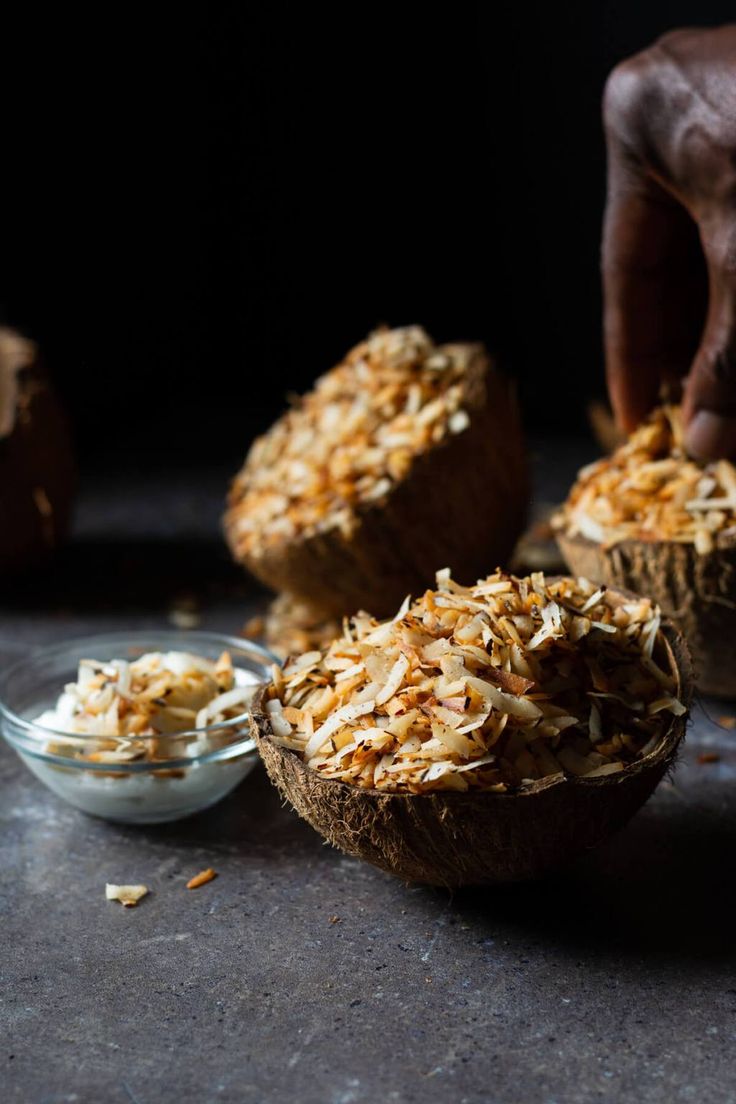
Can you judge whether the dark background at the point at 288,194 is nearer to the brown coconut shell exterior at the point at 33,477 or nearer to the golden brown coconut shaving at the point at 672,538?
the brown coconut shell exterior at the point at 33,477

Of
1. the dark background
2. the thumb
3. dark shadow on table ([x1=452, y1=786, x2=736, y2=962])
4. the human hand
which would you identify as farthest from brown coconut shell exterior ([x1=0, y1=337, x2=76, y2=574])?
dark shadow on table ([x1=452, y1=786, x2=736, y2=962])

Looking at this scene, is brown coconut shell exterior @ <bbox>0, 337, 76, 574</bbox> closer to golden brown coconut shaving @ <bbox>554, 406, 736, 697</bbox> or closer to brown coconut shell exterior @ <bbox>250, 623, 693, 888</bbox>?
golden brown coconut shaving @ <bbox>554, 406, 736, 697</bbox>

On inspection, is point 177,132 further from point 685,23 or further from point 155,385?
point 685,23

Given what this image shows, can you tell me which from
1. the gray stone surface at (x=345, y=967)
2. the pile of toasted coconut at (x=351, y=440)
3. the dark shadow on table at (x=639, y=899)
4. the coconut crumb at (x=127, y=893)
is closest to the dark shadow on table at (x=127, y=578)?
the pile of toasted coconut at (x=351, y=440)

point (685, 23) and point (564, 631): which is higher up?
point (685, 23)

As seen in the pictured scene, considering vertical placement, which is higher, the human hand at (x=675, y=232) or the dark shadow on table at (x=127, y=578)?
the human hand at (x=675, y=232)

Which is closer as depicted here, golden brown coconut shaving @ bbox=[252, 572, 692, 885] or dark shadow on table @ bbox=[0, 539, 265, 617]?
golden brown coconut shaving @ bbox=[252, 572, 692, 885]

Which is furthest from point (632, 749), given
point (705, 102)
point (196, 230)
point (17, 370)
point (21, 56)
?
point (196, 230)
